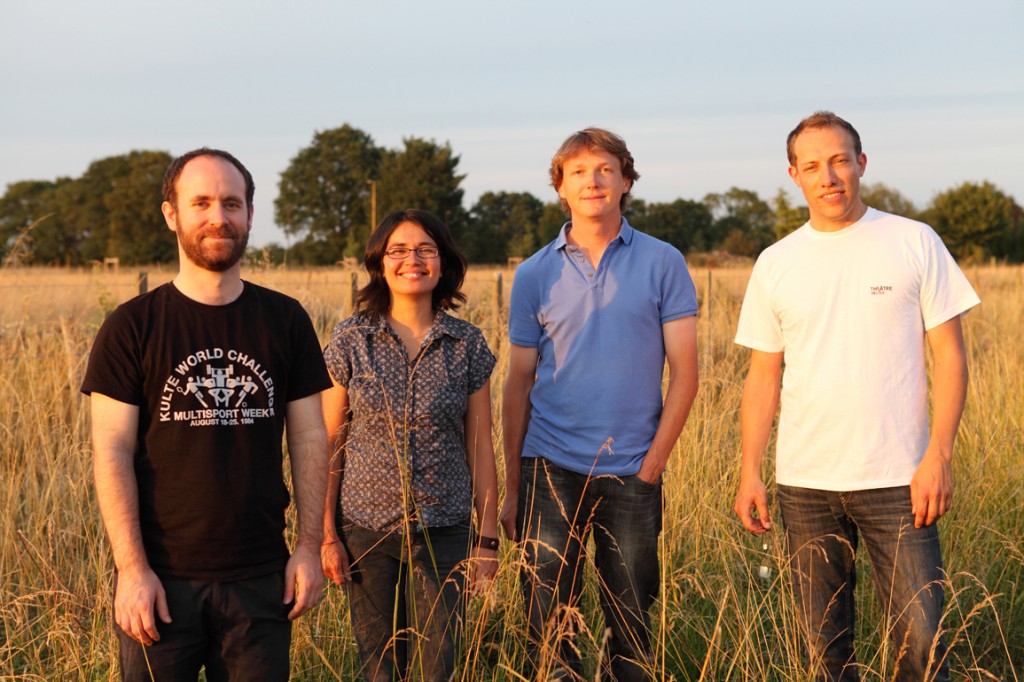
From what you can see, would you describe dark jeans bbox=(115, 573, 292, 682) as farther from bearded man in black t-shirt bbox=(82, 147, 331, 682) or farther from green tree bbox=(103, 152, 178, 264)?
green tree bbox=(103, 152, 178, 264)

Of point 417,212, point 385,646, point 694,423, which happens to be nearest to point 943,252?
point 417,212

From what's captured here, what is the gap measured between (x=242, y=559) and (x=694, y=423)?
323 centimetres

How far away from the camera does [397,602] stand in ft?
8.57

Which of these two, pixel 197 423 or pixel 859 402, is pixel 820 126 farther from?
pixel 197 423

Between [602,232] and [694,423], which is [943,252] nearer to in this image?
[602,232]

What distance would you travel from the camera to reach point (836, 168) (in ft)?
9.03

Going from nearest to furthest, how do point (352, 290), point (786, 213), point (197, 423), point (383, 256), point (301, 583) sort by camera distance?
point (197, 423)
point (301, 583)
point (383, 256)
point (352, 290)
point (786, 213)

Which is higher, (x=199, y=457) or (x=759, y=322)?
(x=759, y=322)

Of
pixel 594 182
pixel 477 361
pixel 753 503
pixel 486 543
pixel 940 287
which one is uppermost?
pixel 594 182

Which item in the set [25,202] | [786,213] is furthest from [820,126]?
[25,202]

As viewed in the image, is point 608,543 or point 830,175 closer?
point 830,175

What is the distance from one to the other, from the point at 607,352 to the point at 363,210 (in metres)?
55.4

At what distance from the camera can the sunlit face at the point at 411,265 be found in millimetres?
2781

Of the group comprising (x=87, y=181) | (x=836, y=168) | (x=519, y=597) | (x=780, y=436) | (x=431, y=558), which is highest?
(x=87, y=181)
